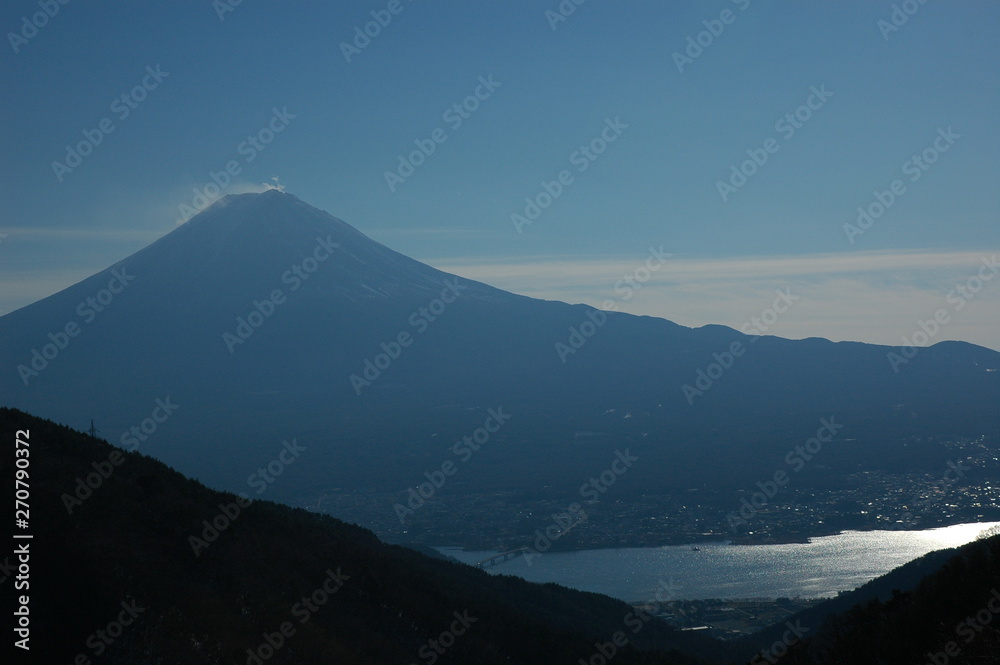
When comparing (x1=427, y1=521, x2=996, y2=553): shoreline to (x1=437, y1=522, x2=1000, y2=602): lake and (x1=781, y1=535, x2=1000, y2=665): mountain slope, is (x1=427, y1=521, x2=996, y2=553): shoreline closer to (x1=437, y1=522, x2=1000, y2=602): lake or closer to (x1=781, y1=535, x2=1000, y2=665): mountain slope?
(x1=437, y1=522, x2=1000, y2=602): lake

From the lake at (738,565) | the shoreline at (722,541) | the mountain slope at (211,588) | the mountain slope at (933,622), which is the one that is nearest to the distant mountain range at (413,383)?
the shoreline at (722,541)

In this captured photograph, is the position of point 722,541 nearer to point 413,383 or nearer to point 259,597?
point 259,597

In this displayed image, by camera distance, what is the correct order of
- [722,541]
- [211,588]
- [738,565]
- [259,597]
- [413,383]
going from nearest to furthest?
[211,588] < [259,597] < [738,565] < [722,541] < [413,383]

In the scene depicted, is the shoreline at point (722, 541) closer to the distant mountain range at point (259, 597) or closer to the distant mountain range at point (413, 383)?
the distant mountain range at point (413, 383)

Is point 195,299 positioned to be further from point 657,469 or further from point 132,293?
point 657,469

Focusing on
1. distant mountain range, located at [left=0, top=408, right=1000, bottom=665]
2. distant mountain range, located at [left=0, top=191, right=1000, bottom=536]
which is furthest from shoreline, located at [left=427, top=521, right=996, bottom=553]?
distant mountain range, located at [left=0, top=408, right=1000, bottom=665]

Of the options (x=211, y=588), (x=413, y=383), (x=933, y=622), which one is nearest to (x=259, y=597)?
(x=211, y=588)
